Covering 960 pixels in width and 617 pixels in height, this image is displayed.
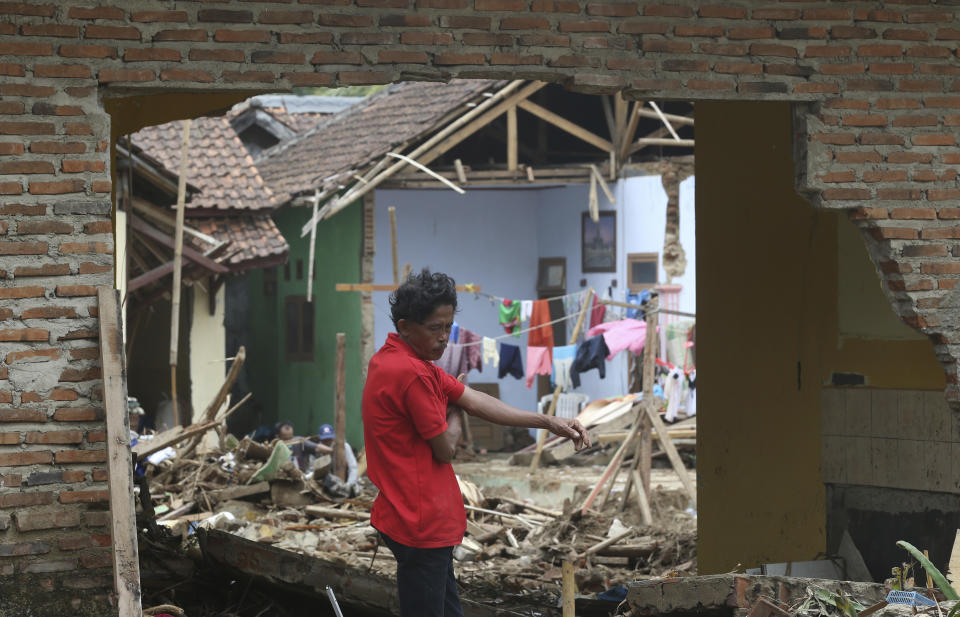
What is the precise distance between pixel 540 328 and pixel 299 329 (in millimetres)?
5249

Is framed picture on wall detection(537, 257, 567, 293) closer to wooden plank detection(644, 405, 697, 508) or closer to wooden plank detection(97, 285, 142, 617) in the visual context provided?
wooden plank detection(644, 405, 697, 508)

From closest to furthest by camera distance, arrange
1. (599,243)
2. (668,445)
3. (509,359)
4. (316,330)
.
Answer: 1. (668,445)
2. (509,359)
3. (599,243)
4. (316,330)

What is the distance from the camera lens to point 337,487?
44.3 feet

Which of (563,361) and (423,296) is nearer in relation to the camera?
(423,296)

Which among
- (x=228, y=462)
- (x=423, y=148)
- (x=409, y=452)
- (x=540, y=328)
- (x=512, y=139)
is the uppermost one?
(x=512, y=139)

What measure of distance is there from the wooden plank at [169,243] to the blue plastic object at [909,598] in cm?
1136

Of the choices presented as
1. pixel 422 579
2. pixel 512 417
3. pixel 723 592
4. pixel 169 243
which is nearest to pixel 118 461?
pixel 422 579

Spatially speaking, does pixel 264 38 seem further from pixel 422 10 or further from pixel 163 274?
pixel 163 274

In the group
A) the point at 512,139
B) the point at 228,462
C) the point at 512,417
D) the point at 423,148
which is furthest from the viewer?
the point at 512,139

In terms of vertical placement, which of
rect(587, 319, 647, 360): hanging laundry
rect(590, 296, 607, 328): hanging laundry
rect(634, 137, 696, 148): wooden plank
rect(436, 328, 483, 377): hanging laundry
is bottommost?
rect(436, 328, 483, 377): hanging laundry

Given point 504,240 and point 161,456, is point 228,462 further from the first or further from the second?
point 504,240

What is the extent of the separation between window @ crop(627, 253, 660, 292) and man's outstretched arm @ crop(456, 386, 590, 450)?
16057 mm

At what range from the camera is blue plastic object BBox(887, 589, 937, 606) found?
5426 mm

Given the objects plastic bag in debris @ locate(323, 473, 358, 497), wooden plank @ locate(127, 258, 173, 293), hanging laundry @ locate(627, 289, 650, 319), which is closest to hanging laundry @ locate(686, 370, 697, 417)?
hanging laundry @ locate(627, 289, 650, 319)
